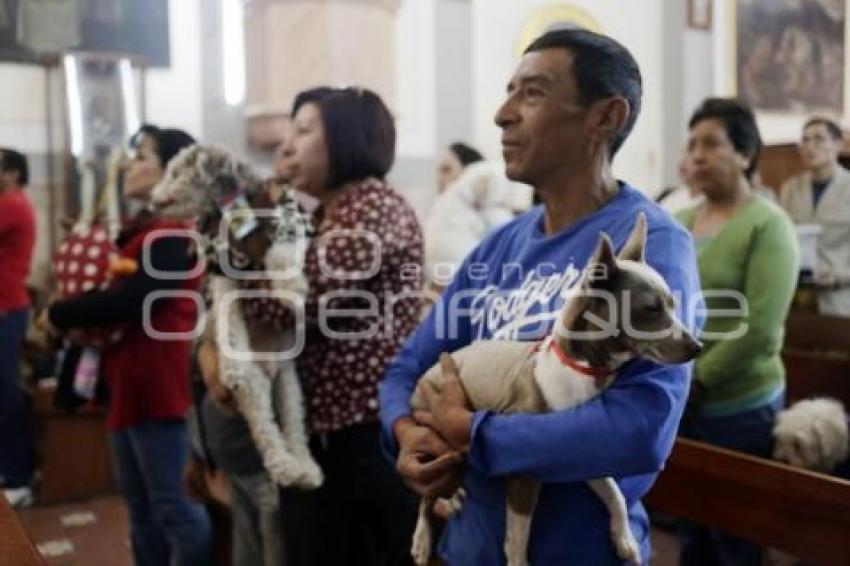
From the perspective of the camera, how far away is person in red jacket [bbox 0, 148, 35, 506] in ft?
15.1

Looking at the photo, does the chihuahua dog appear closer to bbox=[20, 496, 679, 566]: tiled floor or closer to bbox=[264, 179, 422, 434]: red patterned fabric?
bbox=[264, 179, 422, 434]: red patterned fabric

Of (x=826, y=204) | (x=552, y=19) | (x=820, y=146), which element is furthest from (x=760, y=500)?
(x=552, y=19)

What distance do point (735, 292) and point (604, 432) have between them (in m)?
1.42

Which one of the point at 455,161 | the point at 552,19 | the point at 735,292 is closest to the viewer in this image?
the point at 735,292

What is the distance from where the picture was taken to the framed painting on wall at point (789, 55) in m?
8.91

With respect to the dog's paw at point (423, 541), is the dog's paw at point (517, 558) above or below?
above

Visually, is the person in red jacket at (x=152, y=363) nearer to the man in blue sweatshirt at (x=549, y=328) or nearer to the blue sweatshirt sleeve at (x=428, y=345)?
the blue sweatshirt sleeve at (x=428, y=345)

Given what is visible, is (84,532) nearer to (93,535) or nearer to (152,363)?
(93,535)

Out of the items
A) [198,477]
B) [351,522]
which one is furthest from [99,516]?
[351,522]

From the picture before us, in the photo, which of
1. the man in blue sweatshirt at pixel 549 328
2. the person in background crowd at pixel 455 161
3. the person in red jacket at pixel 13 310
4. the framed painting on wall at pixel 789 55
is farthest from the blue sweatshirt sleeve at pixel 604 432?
the framed painting on wall at pixel 789 55

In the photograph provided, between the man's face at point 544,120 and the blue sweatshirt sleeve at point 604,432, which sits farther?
the man's face at point 544,120

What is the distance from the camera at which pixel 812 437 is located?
253 cm

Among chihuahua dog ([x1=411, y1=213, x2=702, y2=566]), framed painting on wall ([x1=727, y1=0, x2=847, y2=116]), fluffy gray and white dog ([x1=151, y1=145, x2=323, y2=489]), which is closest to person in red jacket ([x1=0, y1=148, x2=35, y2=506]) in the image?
fluffy gray and white dog ([x1=151, y1=145, x2=323, y2=489])

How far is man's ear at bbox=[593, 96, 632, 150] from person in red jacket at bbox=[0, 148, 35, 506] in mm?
3861
